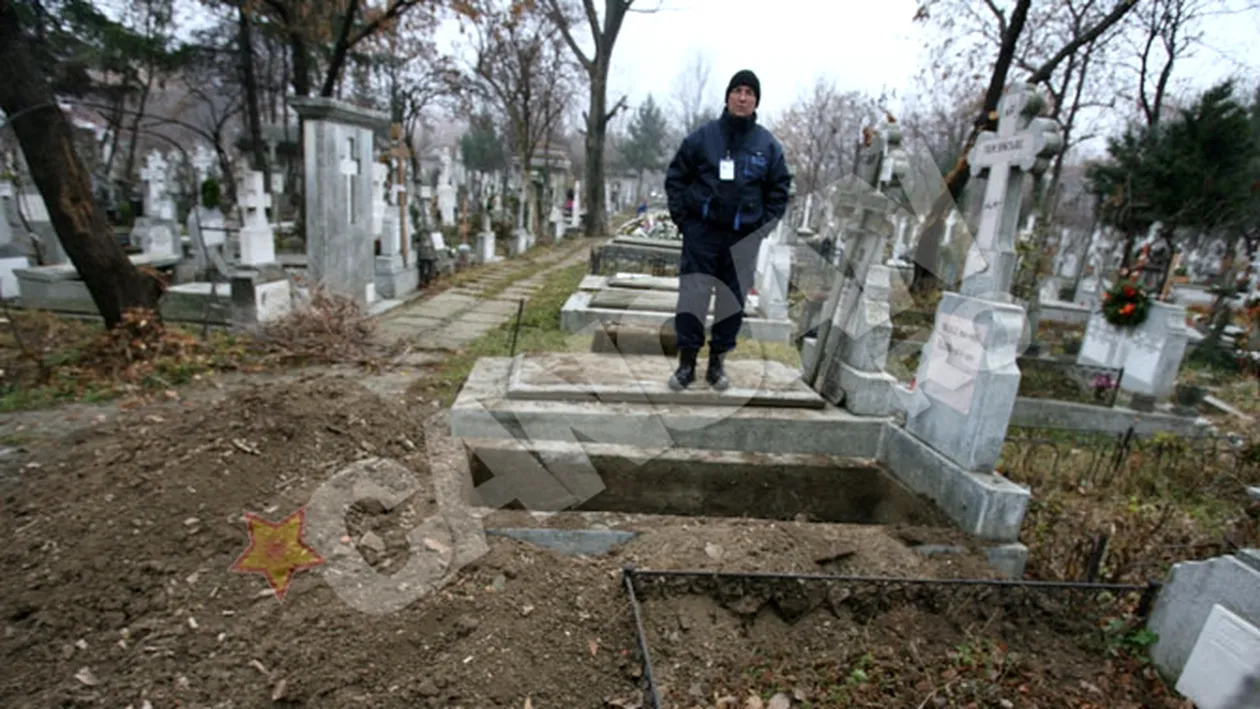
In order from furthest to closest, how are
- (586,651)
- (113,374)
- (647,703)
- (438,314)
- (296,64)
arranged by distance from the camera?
(296,64) < (438,314) < (113,374) < (586,651) < (647,703)

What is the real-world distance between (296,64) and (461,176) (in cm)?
813

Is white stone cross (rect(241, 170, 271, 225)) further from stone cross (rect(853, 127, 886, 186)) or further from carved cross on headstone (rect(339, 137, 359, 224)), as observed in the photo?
stone cross (rect(853, 127, 886, 186))

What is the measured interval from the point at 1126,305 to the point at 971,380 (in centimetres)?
A: 663

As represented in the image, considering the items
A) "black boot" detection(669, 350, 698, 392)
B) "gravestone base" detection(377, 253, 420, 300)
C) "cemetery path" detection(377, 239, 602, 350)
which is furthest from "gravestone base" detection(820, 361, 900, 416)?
"gravestone base" detection(377, 253, 420, 300)

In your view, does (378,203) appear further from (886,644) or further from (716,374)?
(886,644)

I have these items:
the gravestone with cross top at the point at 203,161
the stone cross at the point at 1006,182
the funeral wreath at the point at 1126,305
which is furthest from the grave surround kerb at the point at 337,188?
the gravestone with cross top at the point at 203,161

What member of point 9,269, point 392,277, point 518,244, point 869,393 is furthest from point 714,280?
point 518,244

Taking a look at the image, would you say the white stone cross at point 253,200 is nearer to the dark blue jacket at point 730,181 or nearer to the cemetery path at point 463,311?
the cemetery path at point 463,311

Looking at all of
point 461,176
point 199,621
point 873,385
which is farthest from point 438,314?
point 461,176

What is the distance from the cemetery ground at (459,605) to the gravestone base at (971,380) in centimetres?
50

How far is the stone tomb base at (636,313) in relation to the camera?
7164 millimetres

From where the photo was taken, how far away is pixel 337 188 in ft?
23.3

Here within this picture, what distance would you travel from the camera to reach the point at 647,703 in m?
1.93

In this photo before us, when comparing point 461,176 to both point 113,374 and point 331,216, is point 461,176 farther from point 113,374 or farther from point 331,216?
point 113,374
